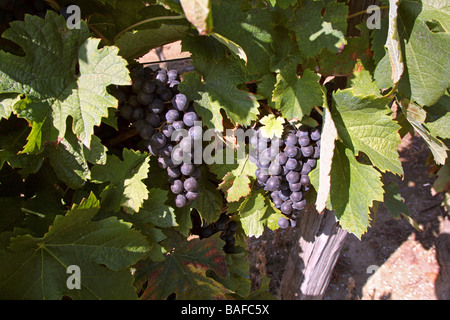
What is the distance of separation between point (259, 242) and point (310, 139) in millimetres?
2548

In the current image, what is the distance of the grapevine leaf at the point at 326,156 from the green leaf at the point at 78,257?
56 centimetres

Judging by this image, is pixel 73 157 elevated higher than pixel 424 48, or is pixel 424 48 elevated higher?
pixel 424 48

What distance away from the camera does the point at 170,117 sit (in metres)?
1.05

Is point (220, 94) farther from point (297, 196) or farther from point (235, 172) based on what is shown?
point (297, 196)

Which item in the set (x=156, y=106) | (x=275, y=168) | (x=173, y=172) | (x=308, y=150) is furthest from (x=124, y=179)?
(x=308, y=150)

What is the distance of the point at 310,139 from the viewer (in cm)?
120

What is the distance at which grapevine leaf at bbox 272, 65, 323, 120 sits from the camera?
3.59ft

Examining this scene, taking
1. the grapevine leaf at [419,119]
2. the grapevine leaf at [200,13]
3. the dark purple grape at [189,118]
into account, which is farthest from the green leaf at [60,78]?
the grapevine leaf at [419,119]

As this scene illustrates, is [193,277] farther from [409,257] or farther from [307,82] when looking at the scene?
[409,257]

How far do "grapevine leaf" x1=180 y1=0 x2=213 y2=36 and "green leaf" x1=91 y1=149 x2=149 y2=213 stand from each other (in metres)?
0.55

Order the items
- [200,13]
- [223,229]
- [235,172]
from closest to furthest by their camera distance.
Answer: [200,13]
[235,172]
[223,229]

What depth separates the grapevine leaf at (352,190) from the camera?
3.87ft

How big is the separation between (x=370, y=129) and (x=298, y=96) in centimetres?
26
